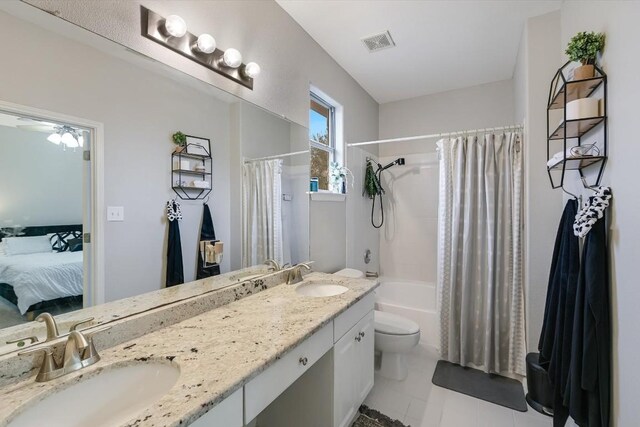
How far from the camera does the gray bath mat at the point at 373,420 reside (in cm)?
168

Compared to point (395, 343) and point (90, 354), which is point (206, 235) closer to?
point (90, 354)

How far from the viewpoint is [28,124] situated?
82 centimetres

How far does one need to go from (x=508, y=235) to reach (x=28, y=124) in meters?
2.67

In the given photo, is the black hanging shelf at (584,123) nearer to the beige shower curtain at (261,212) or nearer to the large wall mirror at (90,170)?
the beige shower curtain at (261,212)

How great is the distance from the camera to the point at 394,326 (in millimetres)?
2166

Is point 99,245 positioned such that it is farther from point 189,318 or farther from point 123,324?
point 189,318

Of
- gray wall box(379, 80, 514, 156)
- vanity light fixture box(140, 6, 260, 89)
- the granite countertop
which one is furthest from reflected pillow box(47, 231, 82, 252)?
gray wall box(379, 80, 514, 156)

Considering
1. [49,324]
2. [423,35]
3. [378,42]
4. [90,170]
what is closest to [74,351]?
[49,324]

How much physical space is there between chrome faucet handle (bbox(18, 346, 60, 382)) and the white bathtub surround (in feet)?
7.69

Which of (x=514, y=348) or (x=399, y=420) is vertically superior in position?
(x=514, y=348)

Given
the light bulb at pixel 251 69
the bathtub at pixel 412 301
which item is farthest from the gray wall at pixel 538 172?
the light bulb at pixel 251 69

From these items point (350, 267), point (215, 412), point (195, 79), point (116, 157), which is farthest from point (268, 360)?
point (350, 267)

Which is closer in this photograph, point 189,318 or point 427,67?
point 189,318

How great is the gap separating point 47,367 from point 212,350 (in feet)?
1.40
